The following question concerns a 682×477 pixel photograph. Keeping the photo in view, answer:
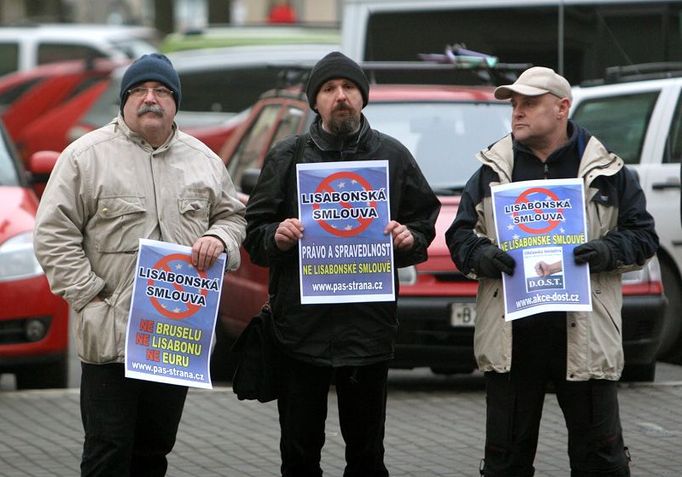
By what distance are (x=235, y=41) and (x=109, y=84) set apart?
1.56 m

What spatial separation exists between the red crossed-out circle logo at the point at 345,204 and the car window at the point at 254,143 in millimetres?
4399

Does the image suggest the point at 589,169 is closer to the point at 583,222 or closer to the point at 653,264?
the point at 583,222

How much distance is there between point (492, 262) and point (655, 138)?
5421mm

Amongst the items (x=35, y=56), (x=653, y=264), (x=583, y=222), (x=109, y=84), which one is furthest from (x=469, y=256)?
(x=35, y=56)

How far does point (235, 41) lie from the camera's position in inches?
798

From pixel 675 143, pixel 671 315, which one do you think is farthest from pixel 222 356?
pixel 675 143

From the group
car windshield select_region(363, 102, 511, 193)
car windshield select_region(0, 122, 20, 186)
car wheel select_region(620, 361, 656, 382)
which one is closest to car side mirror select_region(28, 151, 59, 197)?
car windshield select_region(0, 122, 20, 186)

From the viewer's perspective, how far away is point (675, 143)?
11008 mm

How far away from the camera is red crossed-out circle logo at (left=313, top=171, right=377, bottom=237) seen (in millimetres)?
6000

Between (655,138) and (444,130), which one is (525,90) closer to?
(444,130)

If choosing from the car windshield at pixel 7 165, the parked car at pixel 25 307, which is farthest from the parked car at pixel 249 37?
the parked car at pixel 25 307

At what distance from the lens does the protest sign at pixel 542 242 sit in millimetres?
5875

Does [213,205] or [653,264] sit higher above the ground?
[213,205]

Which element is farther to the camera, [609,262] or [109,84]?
[109,84]
